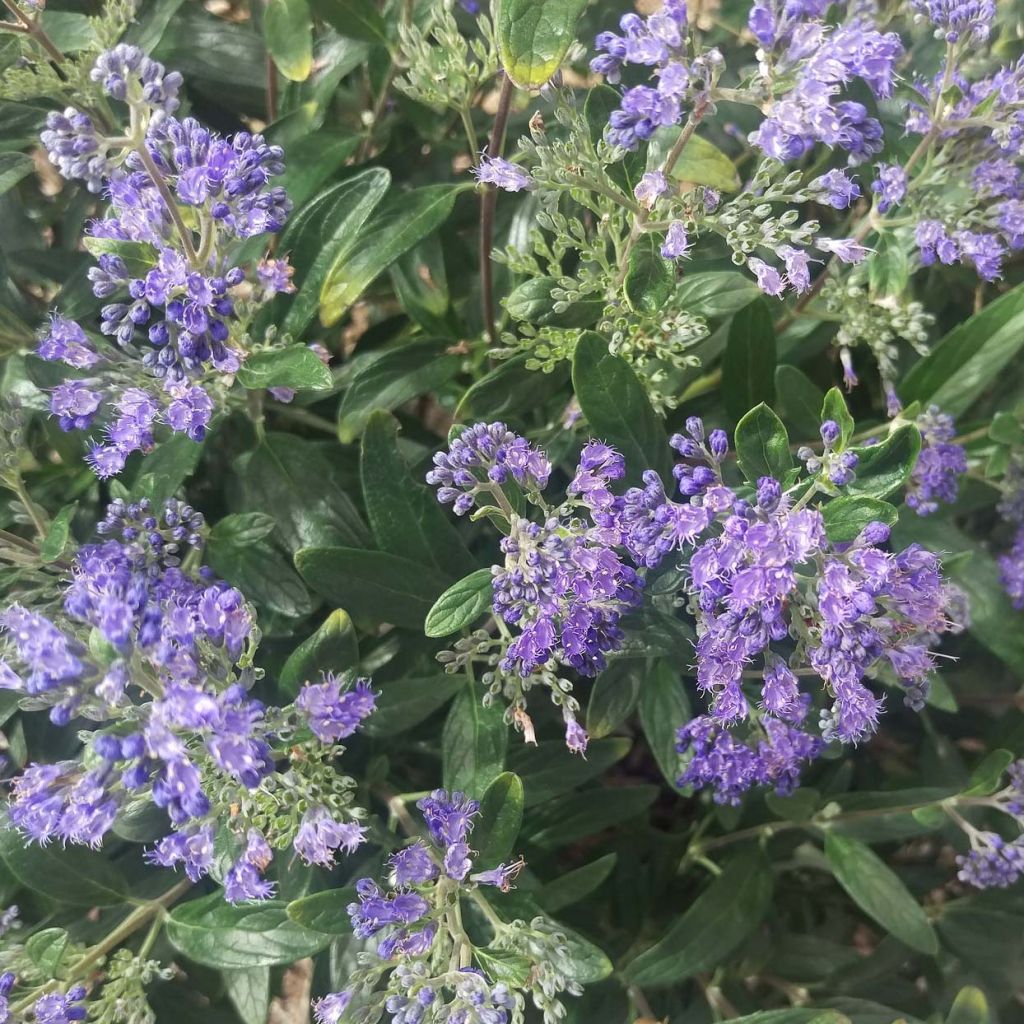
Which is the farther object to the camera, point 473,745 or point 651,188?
point 473,745

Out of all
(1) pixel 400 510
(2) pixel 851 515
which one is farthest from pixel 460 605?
(2) pixel 851 515

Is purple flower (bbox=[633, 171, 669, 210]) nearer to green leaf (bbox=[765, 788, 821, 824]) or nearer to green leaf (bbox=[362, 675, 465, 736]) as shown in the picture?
green leaf (bbox=[362, 675, 465, 736])

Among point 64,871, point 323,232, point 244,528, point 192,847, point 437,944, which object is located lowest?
point 64,871

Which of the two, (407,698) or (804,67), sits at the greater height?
(804,67)

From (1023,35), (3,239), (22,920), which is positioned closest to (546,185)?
(3,239)

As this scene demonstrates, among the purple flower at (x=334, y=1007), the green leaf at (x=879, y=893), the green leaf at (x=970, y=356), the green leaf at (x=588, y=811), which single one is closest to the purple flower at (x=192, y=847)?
the purple flower at (x=334, y=1007)

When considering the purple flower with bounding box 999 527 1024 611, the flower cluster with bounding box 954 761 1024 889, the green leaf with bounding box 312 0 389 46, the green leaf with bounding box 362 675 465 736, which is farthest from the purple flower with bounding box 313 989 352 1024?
→ the green leaf with bounding box 312 0 389 46

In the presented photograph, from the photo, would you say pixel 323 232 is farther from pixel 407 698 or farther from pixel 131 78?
pixel 407 698
